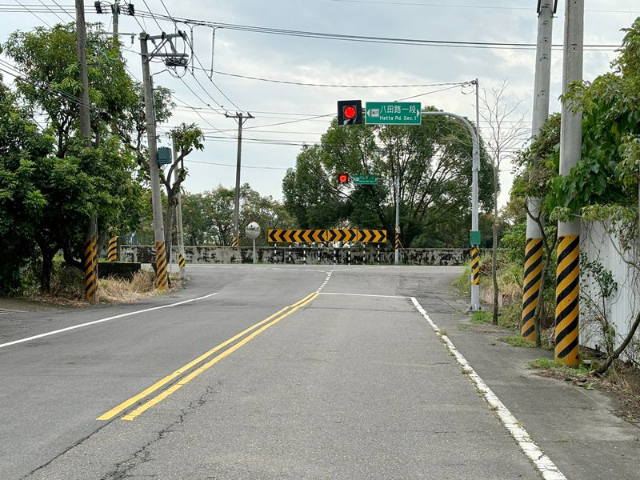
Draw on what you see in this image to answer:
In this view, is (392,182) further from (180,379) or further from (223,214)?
(180,379)

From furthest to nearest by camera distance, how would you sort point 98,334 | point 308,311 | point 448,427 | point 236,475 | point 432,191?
point 432,191 < point 308,311 < point 98,334 < point 448,427 < point 236,475

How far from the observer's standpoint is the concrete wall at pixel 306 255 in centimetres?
5003

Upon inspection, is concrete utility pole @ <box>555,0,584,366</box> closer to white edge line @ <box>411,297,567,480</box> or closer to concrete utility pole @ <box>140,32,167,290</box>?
white edge line @ <box>411,297,567,480</box>

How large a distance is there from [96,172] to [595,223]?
15.4 meters

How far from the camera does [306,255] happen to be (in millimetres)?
50406

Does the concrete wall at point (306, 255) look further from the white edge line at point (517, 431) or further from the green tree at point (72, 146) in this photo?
the white edge line at point (517, 431)

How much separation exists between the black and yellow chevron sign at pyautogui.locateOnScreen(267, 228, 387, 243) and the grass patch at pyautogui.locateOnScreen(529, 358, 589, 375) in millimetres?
39158

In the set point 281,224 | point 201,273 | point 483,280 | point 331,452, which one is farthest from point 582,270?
point 281,224

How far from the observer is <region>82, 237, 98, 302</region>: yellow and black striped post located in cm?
2191

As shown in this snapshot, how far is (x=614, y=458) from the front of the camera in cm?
570

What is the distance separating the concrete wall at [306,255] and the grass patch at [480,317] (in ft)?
102

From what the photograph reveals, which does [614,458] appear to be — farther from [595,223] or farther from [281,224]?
[281,224]

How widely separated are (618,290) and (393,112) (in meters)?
14.9

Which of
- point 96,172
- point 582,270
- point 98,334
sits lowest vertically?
point 98,334
